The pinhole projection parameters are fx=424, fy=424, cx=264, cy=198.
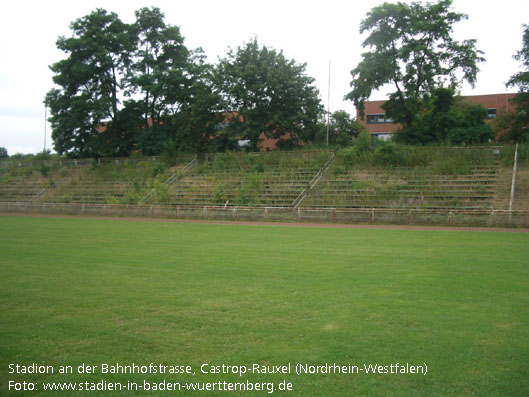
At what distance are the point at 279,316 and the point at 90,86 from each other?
44.1 meters

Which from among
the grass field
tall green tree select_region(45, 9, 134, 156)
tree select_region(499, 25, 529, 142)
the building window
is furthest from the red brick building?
the grass field

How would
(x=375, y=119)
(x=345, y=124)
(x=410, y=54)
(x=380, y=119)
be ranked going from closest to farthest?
(x=410, y=54) < (x=345, y=124) < (x=380, y=119) < (x=375, y=119)

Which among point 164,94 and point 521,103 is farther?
point 164,94

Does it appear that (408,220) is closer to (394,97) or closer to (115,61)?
(394,97)

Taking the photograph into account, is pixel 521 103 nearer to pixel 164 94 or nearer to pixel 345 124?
pixel 345 124

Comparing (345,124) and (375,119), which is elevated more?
(375,119)

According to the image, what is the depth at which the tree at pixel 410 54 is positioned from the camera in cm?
3406

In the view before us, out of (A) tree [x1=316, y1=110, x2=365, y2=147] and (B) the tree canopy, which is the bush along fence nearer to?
(B) the tree canopy

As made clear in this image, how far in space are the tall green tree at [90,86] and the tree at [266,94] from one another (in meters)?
12.5

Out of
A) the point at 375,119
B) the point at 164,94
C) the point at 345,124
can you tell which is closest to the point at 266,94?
the point at 164,94

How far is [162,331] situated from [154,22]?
4379 cm

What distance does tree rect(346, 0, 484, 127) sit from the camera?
112ft

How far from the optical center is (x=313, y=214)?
76.4 feet

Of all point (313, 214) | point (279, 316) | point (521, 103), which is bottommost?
point (279, 316)
